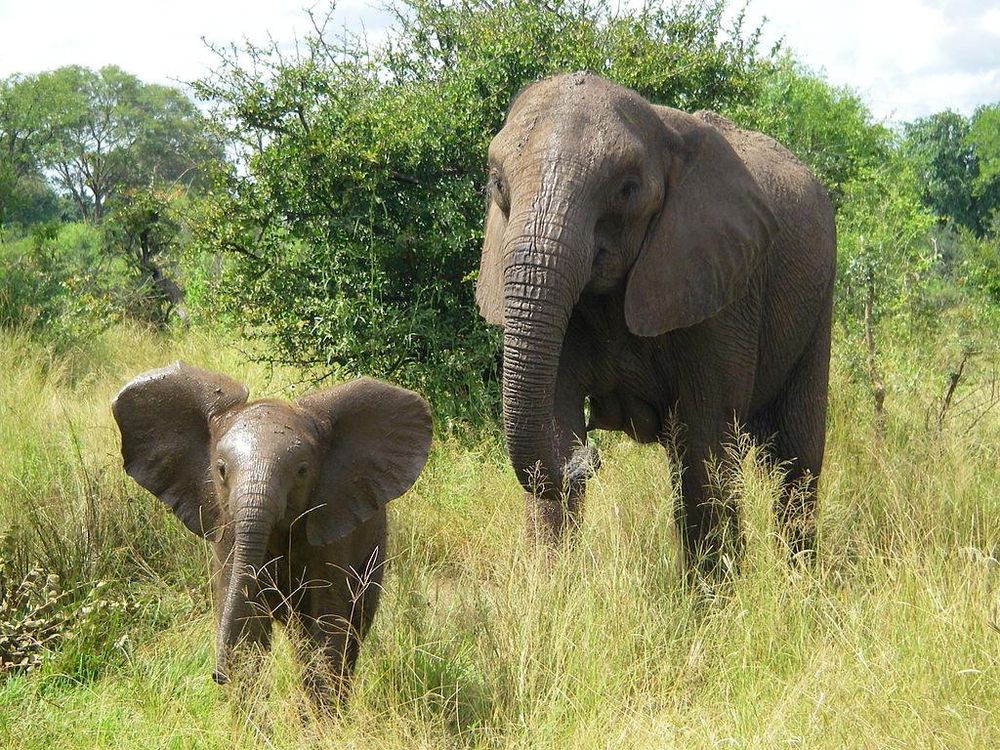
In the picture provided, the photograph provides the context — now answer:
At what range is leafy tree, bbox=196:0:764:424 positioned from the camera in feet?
23.7

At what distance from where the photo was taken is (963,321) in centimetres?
882

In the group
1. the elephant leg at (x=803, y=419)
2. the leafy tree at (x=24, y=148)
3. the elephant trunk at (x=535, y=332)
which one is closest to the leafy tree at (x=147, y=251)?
the leafy tree at (x=24, y=148)

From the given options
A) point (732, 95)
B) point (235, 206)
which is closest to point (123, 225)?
point (235, 206)

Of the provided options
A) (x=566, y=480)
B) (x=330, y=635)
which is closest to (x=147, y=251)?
(x=566, y=480)

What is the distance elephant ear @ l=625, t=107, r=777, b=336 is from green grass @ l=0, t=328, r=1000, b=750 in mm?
711

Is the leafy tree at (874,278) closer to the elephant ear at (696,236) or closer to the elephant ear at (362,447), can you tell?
the elephant ear at (696,236)

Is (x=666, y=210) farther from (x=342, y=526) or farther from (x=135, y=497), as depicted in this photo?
(x=135, y=497)

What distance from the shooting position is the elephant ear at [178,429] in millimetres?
3975

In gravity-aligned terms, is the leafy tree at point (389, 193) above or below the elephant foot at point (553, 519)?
above

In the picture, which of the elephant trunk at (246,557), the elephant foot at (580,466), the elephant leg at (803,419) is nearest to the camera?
the elephant trunk at (246,557)

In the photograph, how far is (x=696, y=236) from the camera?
4.71 metres

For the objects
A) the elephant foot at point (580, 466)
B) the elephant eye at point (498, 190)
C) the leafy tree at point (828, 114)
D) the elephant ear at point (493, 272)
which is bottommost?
the elephant foot at point (580, 466)

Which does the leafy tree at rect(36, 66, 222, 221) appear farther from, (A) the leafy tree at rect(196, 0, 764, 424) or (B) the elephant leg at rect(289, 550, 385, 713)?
(B) the elephant leg at rect(289, 550, 385, 713)

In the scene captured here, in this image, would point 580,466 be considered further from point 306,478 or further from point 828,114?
point 828,114
